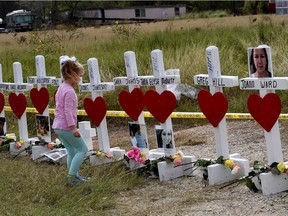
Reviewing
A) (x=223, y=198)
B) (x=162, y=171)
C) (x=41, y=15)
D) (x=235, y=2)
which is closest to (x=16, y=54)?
(x=162, y=171)

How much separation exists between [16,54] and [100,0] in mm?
34008

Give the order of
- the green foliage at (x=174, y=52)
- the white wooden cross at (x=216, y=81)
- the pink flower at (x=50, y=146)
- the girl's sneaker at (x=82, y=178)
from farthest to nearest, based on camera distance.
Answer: the green foliage at (x=174, y=52) < the pink flower at (x=50, y=146) < the girl's sneaker at (x=82, y=178) < the white wooden cross at (x=216, y=81)

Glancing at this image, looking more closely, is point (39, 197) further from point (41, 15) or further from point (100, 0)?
point (100, 0)

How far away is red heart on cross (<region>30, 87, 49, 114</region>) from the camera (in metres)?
10.1

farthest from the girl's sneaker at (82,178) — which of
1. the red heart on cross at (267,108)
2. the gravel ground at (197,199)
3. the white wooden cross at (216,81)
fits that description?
the red heart on cross at (267,108)

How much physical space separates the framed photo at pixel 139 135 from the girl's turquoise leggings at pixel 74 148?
644 mm

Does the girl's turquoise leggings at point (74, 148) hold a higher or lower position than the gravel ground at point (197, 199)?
higher

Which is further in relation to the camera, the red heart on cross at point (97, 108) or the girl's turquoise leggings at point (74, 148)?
the red heart on cross at point (97, 108)

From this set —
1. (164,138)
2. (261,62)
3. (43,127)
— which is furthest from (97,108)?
(261,62)

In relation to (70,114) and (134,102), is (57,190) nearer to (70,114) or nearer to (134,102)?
(70,114)

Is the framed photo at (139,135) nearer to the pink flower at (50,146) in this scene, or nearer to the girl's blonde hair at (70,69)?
the girl's blonde hair at (70,69)

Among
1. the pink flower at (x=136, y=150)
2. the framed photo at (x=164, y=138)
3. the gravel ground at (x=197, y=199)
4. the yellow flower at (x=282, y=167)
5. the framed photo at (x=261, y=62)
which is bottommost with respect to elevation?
the gravel ground at (x=197, y=199)

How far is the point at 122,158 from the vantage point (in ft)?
29.5

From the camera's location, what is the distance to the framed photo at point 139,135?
340 inches
